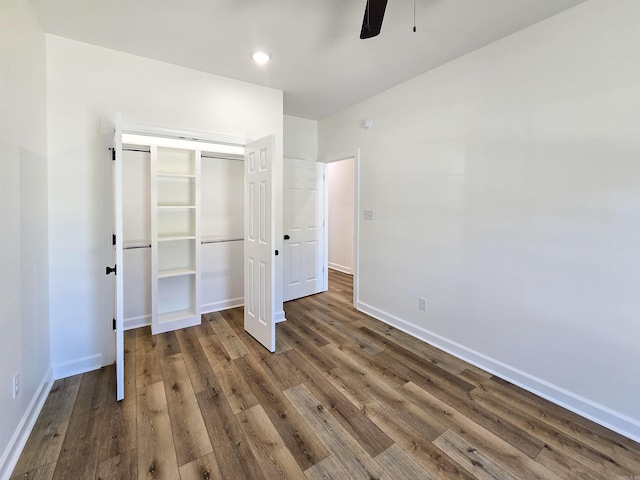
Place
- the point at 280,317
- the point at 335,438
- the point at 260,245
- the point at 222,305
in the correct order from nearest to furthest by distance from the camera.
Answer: the point at 335,438
the point at 260,245
the point at 280,317
the point at 222,305

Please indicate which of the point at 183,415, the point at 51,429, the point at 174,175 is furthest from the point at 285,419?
the point at 174,175

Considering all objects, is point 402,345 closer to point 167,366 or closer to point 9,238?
point 167,366

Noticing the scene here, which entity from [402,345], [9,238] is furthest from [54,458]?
[402,345]

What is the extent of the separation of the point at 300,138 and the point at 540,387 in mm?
3993

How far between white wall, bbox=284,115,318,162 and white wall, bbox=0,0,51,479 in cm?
265

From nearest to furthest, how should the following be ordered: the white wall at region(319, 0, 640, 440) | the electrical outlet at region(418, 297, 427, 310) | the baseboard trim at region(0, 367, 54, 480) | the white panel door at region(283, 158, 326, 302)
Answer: the baseboard trim at region(0, 367, 54, 480), the white wall at region(319, 0, 640, 440), the electrical outlet at region(418, 297, 427, 310), the white panel door at region(283, 158, 326, 302)

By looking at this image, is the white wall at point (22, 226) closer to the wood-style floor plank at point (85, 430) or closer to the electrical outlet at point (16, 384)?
the electrical outlet at point (16, 384)

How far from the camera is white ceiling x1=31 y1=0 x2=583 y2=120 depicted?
6.33 feet

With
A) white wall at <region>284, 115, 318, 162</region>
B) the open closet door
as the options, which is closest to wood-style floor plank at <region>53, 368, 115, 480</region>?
the open closet door

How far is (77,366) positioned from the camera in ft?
8.02

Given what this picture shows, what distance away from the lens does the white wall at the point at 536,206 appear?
72.1 inches

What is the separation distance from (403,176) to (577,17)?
67.2 inches

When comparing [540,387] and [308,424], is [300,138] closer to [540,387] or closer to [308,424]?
[308,424]

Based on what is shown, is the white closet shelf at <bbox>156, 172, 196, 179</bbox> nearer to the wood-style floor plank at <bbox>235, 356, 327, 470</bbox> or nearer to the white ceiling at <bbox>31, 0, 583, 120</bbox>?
the white ceiling at <bbox>31, 0, 583, 120</bbox>
